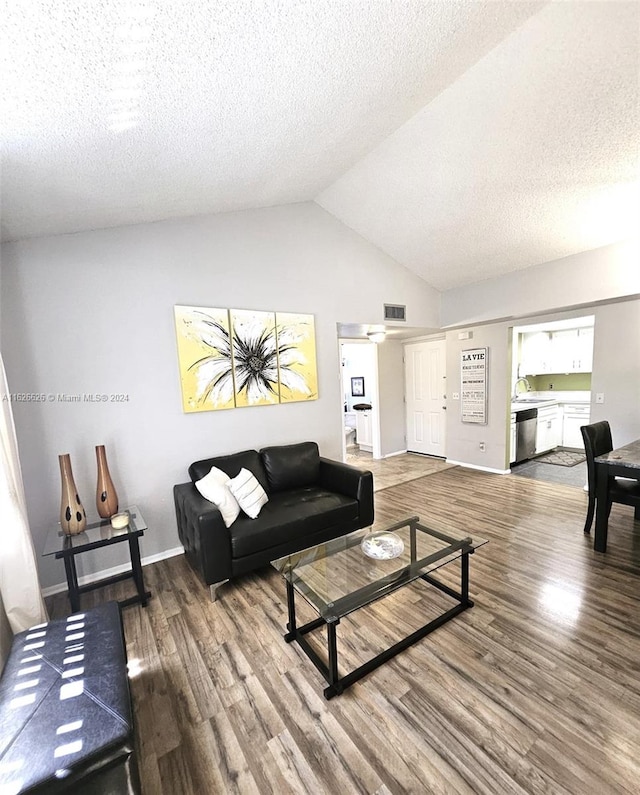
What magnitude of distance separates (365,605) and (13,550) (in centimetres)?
184

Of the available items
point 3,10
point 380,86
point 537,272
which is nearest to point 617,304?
point 537,272

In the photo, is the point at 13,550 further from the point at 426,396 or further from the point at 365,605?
the point at 426,396

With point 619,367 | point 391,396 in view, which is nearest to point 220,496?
point 391,396

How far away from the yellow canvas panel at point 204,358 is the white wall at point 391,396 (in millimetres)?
3210

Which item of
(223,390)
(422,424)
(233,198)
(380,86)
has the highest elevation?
(380,86)

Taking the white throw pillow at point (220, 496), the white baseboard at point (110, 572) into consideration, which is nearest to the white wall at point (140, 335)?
the white baseboard at point (110, 572)

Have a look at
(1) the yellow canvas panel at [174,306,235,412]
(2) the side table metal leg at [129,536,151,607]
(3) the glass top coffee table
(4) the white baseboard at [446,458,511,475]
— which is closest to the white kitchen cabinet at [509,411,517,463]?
(4) the white baseboard at [446,458,511,475]

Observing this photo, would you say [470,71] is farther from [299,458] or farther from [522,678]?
[522,678]

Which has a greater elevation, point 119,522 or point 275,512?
point 119,522

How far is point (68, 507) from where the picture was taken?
2184 mm

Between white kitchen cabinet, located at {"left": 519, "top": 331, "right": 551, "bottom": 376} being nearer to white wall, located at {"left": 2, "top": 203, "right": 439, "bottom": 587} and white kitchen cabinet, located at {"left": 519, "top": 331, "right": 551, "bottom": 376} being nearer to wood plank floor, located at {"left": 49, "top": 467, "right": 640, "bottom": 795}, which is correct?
wood plank floor, located at {"left": 49, "top": 467, "right": 640, "bottom": 795}

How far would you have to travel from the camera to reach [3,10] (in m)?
0.87

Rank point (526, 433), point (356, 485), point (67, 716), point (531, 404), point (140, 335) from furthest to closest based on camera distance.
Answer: point (531, 404) < point (526, 433) < point (356, 485) < point (140, 335) < point (67, 716)

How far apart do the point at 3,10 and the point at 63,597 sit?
3067 mm
